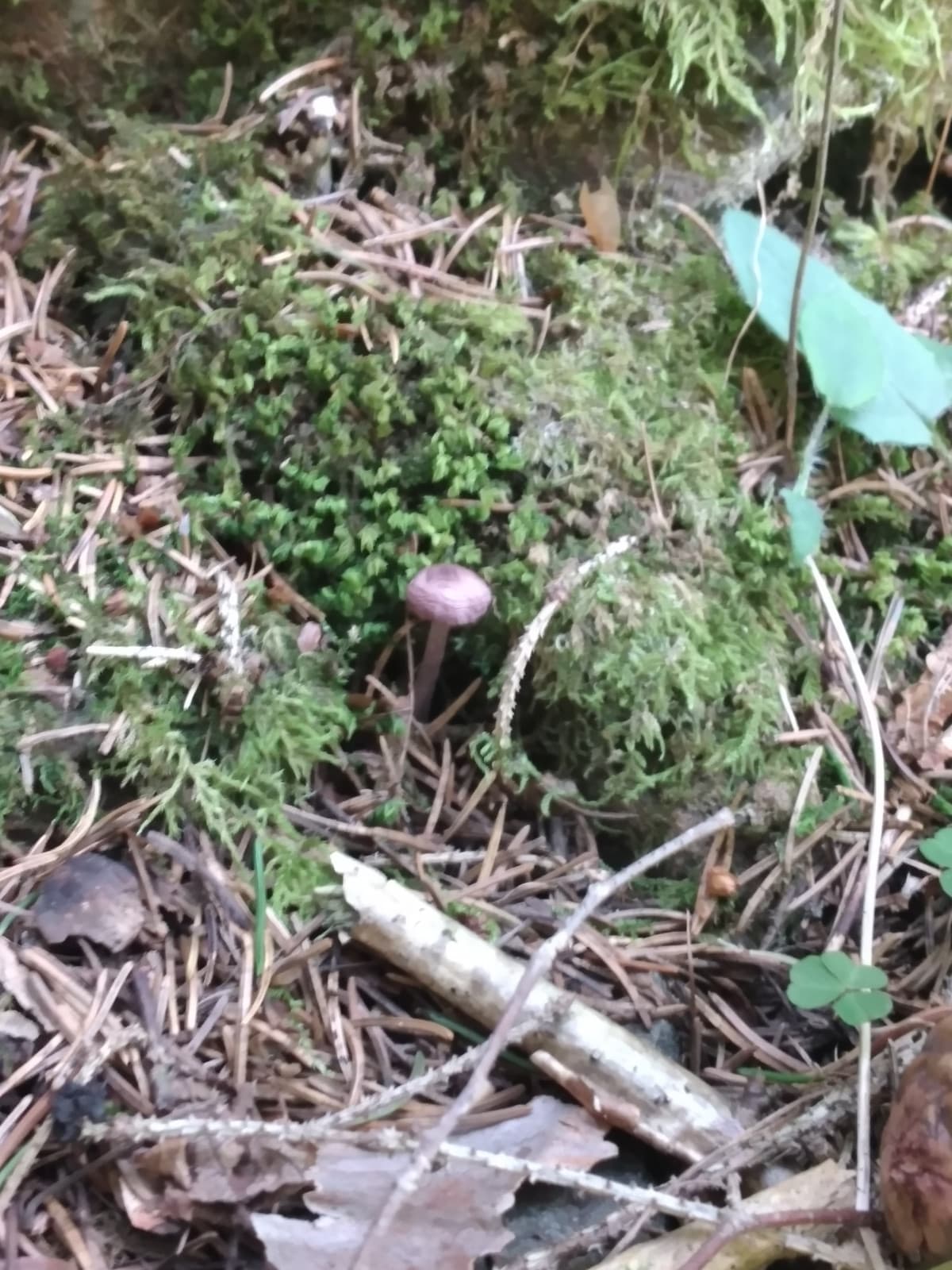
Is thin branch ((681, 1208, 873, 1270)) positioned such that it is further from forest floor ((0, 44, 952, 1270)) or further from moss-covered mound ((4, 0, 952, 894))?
moss-covered mound ((4, 0, 952, 894))

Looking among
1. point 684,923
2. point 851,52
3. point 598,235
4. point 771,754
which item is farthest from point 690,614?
point 851,52

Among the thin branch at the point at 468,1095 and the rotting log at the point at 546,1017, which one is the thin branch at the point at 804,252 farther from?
the rotting log at the point at 546,1017

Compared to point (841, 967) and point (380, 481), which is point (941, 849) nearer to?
point (841, 967)

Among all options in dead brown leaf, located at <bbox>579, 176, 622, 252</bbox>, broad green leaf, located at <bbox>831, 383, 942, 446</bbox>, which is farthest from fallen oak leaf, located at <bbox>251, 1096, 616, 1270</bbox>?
dead brown leaf, located at <bbox>579, 176, 622, 252</bbox>

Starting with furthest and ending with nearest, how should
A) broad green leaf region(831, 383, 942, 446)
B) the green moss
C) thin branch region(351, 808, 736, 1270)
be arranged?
broad green leaf region(831, 383, 942, 446), the green moss, thin branch region(351, 808, 736, 1270)

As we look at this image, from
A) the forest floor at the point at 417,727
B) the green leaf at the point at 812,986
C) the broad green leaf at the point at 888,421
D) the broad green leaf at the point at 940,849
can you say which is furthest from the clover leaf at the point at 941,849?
the broad green leaf at the point at 888,421

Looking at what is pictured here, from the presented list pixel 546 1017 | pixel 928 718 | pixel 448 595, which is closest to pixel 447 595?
pixel 448 595
